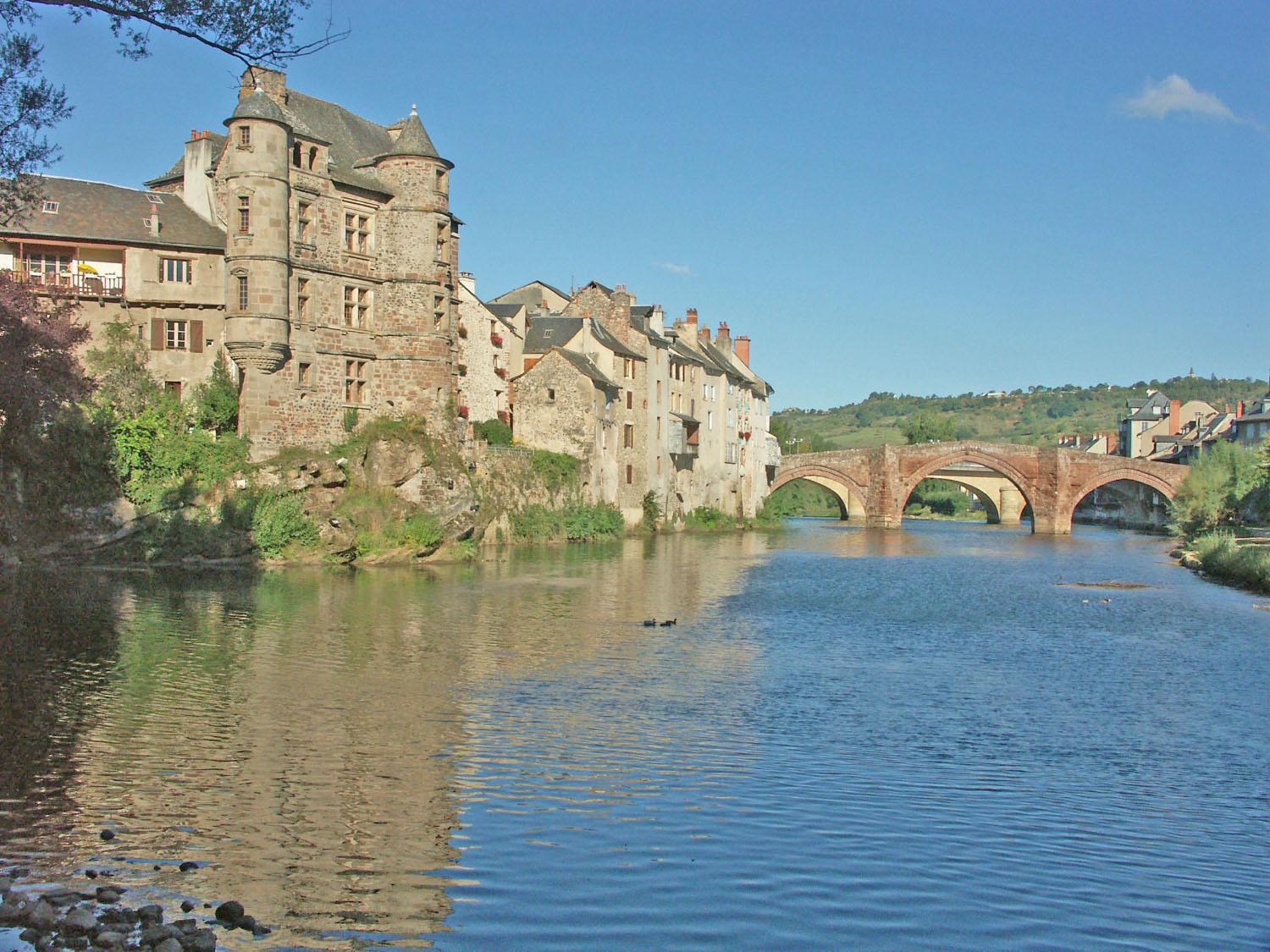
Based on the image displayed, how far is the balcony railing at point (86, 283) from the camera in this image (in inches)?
1480

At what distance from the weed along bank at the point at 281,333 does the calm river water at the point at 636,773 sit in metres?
9.04

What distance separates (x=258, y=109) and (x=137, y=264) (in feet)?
21.1

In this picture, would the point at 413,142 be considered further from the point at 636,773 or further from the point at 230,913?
the point at 230,913

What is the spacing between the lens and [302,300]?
41562 millimetres

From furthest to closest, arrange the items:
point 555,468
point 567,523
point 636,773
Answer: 1. point 567,523
2. point 555,468
3. point 636,773

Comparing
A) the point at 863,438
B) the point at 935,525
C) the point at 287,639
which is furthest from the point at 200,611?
the point at 863,438

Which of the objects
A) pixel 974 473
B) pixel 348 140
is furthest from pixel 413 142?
pixel 974 473

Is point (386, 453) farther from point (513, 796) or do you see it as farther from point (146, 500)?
point (513, 796)

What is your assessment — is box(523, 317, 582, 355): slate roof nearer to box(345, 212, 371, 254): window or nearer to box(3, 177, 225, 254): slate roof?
box(345, 212, 371, 254): window

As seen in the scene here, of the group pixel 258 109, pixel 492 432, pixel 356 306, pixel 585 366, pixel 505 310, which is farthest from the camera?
pixel 505 310

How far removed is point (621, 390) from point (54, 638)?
40.6m

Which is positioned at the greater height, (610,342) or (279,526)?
(610,342)

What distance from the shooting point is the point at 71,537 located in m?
35.5

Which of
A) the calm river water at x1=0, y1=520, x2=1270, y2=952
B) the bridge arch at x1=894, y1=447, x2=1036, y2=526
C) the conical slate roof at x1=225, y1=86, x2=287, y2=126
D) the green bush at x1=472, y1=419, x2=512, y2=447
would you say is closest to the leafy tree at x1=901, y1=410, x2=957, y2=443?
the bridge arch at x1=894, y1=447, x2=1036, y2=526
